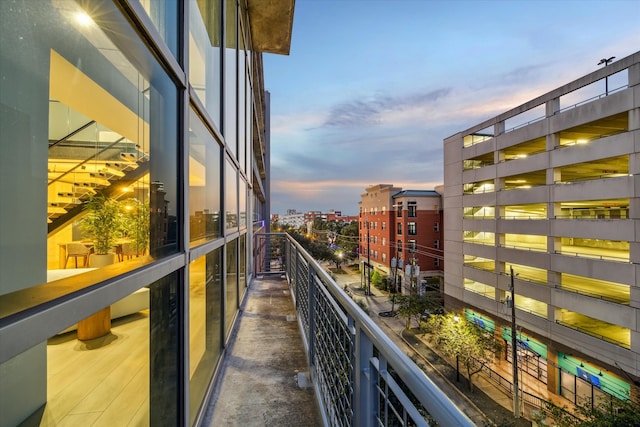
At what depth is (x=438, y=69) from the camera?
47.2m

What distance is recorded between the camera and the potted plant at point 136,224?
1163 mm

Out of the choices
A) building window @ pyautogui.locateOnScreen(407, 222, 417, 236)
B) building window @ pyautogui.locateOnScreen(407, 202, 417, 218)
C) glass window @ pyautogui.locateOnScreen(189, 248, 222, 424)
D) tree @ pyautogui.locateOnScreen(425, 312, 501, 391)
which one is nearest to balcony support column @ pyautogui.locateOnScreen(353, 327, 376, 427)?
glass window @ pyautogui.locateOnScreen(189, 248, 222, 424)

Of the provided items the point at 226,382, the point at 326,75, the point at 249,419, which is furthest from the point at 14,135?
the point at 326,75

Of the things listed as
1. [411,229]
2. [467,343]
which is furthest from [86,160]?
[411,229]

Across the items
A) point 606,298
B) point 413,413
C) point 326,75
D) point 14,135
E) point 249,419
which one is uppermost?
point 326,75

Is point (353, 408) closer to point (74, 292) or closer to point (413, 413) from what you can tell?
point (413, 413)

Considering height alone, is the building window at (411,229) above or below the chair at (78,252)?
below

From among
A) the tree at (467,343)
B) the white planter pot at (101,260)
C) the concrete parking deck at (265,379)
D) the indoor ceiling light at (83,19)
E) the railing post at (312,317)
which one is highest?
the indoor ceiling light at (83,19)

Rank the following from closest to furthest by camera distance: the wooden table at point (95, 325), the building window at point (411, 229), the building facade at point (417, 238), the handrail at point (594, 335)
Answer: the wooden table at point (95, 325)
the handrail at point (594, 335)
the building facade at point (417, 238)
the building window at point (411, 229)

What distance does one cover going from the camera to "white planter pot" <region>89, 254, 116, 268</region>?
94cm

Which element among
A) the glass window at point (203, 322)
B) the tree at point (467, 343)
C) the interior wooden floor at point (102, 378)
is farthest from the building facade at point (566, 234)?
the interior wooden floor at point (102, 378)

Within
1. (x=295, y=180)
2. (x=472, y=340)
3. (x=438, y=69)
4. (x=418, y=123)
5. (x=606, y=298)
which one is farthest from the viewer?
(x=295, y=180)

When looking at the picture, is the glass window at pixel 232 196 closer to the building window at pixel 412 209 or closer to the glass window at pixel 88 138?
the glass window at pixel 88 138

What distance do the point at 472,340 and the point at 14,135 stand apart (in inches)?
607
